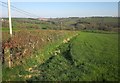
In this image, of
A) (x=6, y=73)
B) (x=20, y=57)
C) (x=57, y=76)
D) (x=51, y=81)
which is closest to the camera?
(x=51, y=81)

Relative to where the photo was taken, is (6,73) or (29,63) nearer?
(6,73)

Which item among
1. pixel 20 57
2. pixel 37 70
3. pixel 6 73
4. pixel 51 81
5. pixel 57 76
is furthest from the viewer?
pixel 20 57

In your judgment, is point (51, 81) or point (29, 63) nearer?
point (51, 81)

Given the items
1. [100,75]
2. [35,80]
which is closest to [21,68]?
[35,80]

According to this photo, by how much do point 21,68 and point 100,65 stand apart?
5432 mm

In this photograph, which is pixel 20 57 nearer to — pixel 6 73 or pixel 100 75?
pixel 6 73

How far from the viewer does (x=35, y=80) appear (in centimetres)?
1218

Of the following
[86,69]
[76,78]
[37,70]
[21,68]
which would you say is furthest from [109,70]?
[21,68]

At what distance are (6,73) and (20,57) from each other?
8.19 ft

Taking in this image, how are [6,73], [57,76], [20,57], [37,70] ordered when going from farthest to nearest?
[20,57]
[37,70]
[6,73]
[57,76]

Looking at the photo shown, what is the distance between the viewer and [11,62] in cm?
1562

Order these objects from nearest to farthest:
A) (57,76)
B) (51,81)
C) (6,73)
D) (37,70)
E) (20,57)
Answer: (51,81) < (57,76) < (6,73) < (37,70) < (20,57)

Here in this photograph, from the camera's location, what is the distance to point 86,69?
14469 mm

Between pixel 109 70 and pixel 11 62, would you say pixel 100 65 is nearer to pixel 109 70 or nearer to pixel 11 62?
pixel 109 70
